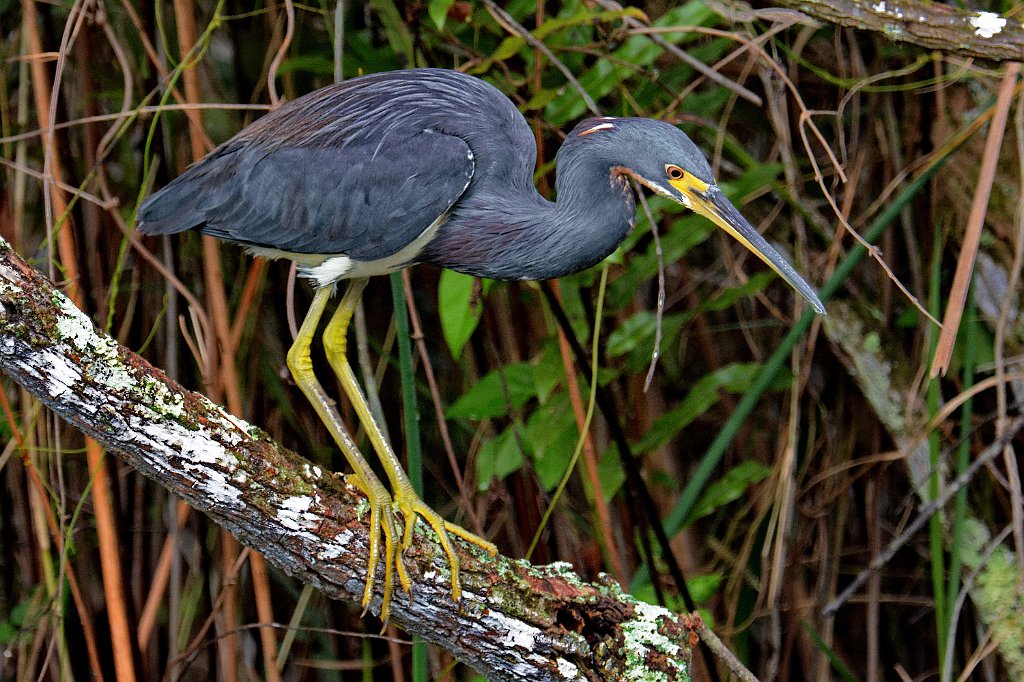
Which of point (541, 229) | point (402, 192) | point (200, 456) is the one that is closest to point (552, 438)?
point (541, 229)

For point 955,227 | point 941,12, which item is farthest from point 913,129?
point 941,12

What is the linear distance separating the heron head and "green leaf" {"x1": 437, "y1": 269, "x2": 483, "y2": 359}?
→ 0.42m

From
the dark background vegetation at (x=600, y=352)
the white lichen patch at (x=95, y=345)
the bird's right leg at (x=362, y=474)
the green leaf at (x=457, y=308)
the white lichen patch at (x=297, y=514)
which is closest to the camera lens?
the white lichen patch at (x=95, y=345)

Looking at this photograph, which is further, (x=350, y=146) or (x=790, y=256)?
(x=790, y=256)

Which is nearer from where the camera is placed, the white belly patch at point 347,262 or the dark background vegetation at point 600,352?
the white belly patch at point 347,262

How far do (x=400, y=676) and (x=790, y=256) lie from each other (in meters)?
1.42

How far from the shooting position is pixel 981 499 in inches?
101

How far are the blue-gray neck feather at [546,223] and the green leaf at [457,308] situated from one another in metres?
0.15

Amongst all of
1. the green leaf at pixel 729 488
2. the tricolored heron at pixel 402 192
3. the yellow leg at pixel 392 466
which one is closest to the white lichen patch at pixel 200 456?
the yellow leg at pixel 392 466

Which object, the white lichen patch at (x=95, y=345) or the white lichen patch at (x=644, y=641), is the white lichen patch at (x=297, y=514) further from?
the white lichen patch at (x=644, y=641)

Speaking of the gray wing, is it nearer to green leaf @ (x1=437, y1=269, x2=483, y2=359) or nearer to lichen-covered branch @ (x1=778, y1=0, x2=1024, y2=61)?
green leaf @ (x1=437, y1=269, x2=483, y2=359)

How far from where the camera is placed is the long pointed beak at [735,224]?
63.3 inches

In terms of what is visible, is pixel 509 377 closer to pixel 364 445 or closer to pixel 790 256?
pixel 364 445

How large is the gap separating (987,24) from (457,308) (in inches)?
40.7
